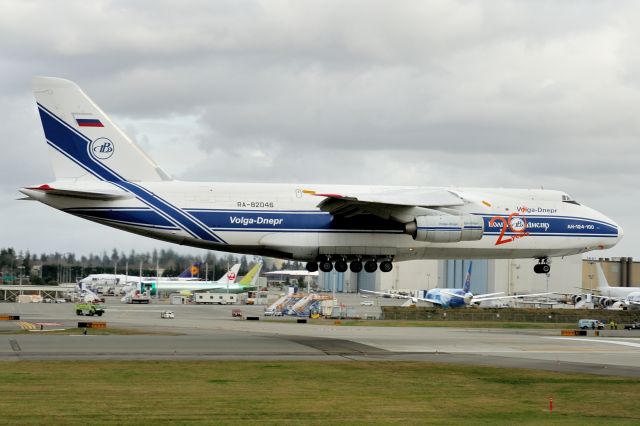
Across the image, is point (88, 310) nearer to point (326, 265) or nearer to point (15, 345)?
point (326, 265)

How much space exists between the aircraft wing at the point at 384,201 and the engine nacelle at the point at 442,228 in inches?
29.6

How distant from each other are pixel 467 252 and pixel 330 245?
22.6 ft

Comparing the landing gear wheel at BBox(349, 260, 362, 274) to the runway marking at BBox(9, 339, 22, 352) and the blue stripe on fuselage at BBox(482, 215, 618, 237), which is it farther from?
the runway marking at BBox(9, 339, 22, 352)

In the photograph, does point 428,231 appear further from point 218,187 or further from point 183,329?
point 183,329

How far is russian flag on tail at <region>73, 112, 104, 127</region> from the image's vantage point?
41.8 m

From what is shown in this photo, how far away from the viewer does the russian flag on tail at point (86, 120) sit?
137ft

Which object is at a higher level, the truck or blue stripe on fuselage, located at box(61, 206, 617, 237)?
blue stripe on fuselage, located at box(61, 206, 617, 237)

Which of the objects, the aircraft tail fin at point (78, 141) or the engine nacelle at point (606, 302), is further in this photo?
the engine nacelle at point (606, 302)

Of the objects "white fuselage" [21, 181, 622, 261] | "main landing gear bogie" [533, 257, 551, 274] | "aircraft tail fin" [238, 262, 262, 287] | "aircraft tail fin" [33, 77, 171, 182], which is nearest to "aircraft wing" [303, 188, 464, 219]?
"white fuselage" [21, 181, 622, 261]

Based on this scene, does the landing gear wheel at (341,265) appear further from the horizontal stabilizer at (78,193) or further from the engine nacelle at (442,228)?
the horizontal stabilizer at (78,193)

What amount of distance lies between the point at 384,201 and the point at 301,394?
17114 mm

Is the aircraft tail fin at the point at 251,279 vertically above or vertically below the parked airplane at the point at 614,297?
above

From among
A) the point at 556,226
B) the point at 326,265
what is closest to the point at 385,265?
the point at 326,265

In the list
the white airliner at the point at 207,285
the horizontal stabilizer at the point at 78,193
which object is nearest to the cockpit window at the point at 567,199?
the horizontal stabilizer at the point at 78,193
